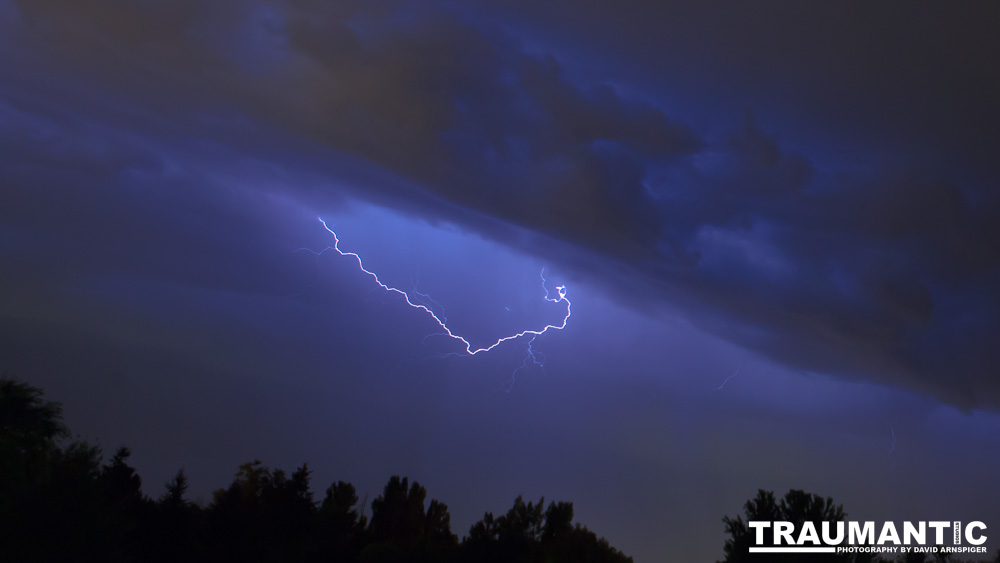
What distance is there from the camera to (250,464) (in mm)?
40812

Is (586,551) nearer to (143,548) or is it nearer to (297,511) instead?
(297,511)

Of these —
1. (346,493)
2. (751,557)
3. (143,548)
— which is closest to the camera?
(751,557)

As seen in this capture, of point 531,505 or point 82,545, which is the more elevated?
point 531,505

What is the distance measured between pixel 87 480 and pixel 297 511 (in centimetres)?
1258

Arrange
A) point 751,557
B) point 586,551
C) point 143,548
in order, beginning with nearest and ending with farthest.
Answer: point 751,557
point 143,548
point 586,551

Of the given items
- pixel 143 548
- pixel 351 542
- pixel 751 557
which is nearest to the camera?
pixel 751 557

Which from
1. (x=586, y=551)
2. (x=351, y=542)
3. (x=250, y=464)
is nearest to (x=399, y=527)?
(x=351, y=542)

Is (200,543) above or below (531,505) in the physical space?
below

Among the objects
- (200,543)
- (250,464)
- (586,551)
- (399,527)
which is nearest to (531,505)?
(586,551)

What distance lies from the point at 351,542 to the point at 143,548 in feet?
33.3

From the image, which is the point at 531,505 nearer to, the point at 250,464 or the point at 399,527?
the point at 399,527

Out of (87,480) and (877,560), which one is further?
(877,560)

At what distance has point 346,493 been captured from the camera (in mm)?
37156

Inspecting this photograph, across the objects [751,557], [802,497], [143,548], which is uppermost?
[802,497]
